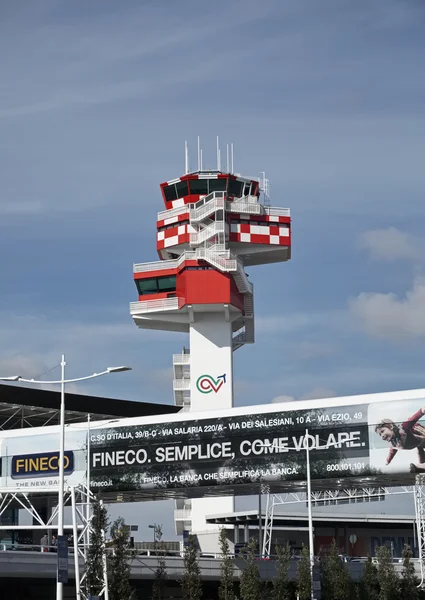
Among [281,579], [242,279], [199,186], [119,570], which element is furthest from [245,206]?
[119,570]

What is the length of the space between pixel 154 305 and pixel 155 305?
0.11 m

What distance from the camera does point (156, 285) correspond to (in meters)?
91.1

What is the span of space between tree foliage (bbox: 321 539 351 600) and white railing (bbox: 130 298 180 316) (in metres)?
30.7

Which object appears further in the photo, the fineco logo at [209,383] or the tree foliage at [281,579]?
the fineco logo at [209,383]

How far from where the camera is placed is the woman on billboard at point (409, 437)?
6406 centimetres

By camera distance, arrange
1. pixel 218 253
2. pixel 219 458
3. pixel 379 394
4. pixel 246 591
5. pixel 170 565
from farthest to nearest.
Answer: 1. pixel 218 253
2. pixel 219 458
3. pixel 379 394
4. pixel 170 565
5. pixel 246 591

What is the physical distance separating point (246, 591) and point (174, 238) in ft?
133

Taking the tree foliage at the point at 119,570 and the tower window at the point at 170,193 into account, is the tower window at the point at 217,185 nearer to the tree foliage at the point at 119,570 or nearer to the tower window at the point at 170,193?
the tower window at the point at 170,193

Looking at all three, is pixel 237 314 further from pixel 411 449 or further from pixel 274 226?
pixel 411 449

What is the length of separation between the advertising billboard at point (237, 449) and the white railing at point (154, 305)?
15.9 metres

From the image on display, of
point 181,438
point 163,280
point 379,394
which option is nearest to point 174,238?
point 163,280

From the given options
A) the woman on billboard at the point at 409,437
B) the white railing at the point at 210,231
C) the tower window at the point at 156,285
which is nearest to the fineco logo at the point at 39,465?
the tower window at the point at 156,285

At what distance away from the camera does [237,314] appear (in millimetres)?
90188

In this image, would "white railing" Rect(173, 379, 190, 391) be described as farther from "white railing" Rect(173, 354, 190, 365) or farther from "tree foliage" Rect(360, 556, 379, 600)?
"tree foliage" Rect(360, 556, 379, 600)
